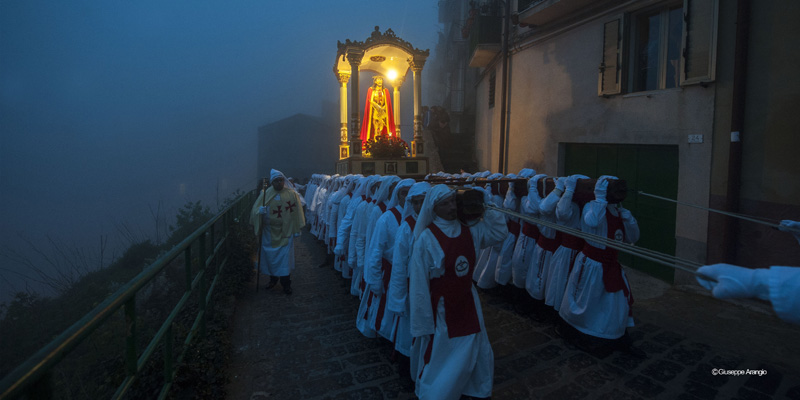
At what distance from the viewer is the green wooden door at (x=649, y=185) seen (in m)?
6.52

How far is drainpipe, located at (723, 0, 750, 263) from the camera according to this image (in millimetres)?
5367

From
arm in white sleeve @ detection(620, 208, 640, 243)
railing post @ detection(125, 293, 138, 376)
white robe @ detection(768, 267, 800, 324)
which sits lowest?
railing post @ detection(125, 293, 138, 376)

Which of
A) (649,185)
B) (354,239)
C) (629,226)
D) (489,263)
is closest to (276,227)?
(354,239)

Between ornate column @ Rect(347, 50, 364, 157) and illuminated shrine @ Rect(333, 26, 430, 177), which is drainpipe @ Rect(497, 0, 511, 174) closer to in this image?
illuminated shrine @ Rect(333, 26, 430, 177)

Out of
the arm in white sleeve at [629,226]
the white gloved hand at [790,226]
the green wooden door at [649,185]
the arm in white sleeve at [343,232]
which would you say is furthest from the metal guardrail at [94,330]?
the green wooden door at [649,185]

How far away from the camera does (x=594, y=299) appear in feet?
13.0

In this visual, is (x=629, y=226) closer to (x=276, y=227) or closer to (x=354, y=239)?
(x=354, y=239)

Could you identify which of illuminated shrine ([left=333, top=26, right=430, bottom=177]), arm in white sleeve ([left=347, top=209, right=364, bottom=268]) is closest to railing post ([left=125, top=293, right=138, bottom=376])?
arm in white sleeve ([left=347, top=209, right=364, bottom=268])

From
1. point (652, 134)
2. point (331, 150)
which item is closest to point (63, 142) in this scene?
point (331, 150)

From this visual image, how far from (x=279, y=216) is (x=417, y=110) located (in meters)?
8.10

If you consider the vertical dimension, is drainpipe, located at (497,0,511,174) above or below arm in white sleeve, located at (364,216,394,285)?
above

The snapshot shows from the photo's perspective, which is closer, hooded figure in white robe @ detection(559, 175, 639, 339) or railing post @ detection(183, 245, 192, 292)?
railing post @ detection(183, 245, 192, 292)

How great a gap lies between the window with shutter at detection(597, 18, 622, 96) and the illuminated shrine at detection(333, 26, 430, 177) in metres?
5.29

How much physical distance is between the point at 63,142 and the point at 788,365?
138229 millimetres
